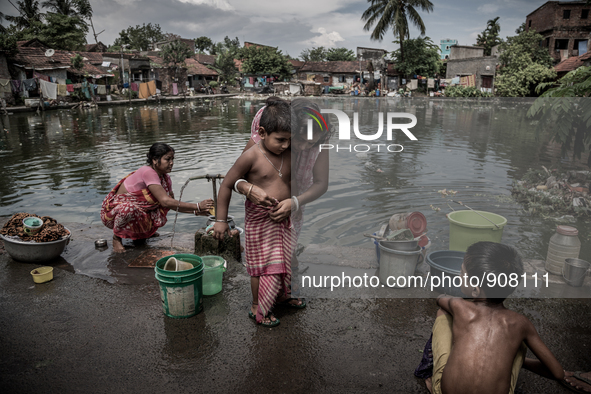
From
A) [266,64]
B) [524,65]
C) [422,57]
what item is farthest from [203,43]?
[524,65]

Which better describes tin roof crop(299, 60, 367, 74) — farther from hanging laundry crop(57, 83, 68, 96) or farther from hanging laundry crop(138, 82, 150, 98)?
hanging laundry crop(57, 83, 68, 96)

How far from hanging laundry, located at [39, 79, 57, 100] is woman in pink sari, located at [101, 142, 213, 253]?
2966 centimetres

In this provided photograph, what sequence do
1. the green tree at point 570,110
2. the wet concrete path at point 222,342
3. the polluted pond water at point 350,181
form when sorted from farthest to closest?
the polluted pond water at point 350,181
the green tree at point 570,110
the wet concrete path at point 222,342

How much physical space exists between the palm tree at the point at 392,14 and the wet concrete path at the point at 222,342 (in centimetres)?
296

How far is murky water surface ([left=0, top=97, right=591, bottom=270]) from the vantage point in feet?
18.3

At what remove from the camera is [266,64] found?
55.1 meters

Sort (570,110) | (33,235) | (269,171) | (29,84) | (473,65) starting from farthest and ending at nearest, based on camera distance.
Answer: (473,65) < (29,84) < (570,110) < (33,235) < (269,171)

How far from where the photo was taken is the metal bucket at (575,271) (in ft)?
10.8

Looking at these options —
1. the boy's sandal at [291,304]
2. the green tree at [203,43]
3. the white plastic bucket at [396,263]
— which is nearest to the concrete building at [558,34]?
the white plastic bucket at [396,263]

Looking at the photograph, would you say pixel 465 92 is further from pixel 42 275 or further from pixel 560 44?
pixel 42 275

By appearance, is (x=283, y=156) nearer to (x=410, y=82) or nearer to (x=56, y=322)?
(x=56, y=322)

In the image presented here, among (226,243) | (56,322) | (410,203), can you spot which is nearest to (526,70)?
(410,203)

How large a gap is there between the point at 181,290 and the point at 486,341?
6.82 feet

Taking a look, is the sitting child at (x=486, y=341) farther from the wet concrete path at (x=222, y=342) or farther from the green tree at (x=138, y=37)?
the green tree at (x=138, y=37)
